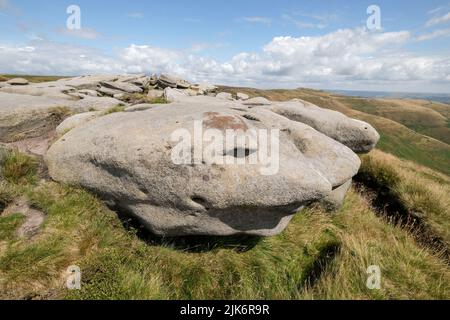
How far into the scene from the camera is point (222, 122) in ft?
31.8

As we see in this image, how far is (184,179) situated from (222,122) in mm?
2386

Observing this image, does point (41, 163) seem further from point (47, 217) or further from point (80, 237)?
point (80, 237)

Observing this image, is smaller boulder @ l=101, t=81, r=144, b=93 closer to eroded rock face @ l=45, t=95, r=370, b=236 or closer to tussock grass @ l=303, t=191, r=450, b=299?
eroded rock face @ l=45, t=95, r=370, b=236

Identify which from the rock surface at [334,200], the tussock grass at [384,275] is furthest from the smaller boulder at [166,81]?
the tussock grass at [384,275]

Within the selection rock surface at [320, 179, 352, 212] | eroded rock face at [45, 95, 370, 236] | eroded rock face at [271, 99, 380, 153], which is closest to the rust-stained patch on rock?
eroded rock face at [45, 95, 370, 236]

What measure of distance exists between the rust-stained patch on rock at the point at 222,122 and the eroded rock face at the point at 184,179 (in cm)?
3

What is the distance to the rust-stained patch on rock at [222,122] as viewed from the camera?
9.49 metres

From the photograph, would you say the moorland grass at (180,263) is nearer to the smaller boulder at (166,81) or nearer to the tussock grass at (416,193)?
the tussock grass at (416,193)

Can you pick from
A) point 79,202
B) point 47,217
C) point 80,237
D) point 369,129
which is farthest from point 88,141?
point 369,129

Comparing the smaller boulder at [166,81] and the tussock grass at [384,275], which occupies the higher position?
the smaller boulder at [166,81]

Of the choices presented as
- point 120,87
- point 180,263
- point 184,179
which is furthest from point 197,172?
point 120,87

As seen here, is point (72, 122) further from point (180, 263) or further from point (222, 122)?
point (180, 263)

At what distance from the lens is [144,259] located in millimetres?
8273

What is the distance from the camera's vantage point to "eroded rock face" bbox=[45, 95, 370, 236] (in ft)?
27.4
